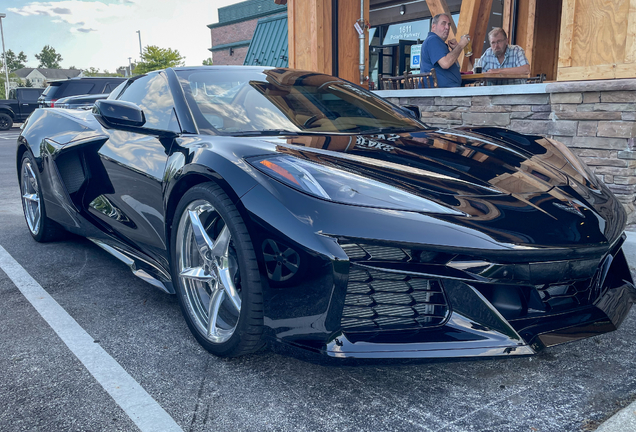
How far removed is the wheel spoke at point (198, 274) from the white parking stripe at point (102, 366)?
45 cm

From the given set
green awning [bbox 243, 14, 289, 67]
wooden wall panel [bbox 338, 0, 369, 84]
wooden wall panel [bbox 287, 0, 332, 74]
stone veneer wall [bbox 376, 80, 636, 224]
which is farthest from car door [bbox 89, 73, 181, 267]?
green awning [bbox 243, 14, 289, 67]

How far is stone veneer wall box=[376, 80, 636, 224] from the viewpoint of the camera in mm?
4266

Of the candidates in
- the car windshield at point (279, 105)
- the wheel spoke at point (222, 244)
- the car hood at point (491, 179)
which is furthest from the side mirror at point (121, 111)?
the wheel spoke at point (222, 244)

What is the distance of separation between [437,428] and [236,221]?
98cm

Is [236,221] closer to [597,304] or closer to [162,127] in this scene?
[162,127]

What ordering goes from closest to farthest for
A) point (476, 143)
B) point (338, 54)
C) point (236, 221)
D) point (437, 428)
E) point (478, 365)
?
point (437, 428), point (236, 221), point (478, 365), point (476, 143), point (338, 54)

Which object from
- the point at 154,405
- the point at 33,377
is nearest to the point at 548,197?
the point at 154,405

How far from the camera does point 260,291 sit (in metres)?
1.99

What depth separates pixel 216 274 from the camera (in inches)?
90.7

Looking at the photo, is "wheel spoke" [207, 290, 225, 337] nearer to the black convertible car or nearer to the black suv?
the black convertible car

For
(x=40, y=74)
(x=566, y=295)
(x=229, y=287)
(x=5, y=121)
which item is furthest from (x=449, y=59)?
(x=40, y=74)

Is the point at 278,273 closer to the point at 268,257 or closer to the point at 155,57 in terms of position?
the point at 268,257

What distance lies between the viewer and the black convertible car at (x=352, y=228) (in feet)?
5.96

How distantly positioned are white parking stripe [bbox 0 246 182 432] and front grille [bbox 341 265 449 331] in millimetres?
697
